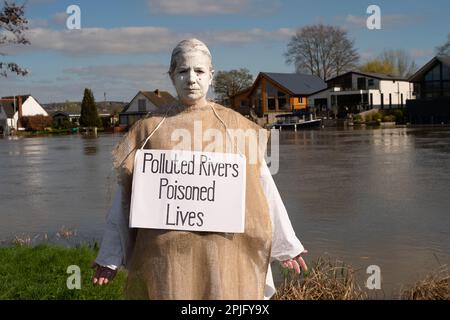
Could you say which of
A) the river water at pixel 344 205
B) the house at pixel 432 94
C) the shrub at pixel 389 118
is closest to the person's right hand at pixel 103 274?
the river water at pixel 344 205

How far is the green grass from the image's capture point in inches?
219

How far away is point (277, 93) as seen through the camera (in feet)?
238

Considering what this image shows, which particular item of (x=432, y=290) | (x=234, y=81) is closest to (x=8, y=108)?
(x=234, y=81)

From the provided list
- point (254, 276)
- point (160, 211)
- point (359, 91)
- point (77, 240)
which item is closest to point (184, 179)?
point (160, 211)

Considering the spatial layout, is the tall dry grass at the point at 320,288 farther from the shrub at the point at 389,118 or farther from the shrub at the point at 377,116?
the shrub at the point at 377,116

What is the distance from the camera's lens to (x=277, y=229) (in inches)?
119

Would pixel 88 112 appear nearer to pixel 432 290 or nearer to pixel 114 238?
pixel 432 290

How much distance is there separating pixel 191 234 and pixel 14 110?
288ft

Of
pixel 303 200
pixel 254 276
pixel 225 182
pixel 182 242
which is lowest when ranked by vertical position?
pixel 303 200

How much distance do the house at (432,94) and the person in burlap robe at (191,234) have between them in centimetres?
5707

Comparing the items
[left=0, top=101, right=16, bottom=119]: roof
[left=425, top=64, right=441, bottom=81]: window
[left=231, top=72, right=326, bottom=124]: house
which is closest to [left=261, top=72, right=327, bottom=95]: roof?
[left=231, top=72, right=326, bottom=124]: house

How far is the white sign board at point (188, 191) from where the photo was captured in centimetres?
284
